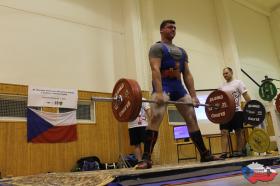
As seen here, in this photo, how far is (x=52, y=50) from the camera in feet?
16.6

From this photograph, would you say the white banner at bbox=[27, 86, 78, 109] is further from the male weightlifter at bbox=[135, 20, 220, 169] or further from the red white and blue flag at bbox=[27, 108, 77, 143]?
the male weightlifter at bbox=[135, 20, 220, 169]

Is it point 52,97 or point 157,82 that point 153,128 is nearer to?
point 157,82

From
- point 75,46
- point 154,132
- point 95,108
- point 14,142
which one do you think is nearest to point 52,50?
point 75,46

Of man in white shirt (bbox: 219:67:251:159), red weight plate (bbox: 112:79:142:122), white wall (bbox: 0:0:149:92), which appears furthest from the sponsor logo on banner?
white wall (bbox: 0:0:149:92)

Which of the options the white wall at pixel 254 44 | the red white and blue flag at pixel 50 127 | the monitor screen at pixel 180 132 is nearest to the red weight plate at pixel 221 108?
the red white and blue flag at pixel 50 127

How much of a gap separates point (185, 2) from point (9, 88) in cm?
489

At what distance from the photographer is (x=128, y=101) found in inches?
93.3

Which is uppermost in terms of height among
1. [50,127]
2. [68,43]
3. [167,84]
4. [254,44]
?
[254,44]

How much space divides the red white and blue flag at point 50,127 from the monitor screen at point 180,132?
2101 millimetres

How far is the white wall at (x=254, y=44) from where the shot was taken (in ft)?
28.2

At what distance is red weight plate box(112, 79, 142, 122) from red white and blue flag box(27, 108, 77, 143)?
2205 millimetres

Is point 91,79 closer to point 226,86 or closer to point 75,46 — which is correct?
point 75,46

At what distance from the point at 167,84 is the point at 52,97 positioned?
2.50 m

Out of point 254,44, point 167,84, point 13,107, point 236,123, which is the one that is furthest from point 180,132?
point 254,44
